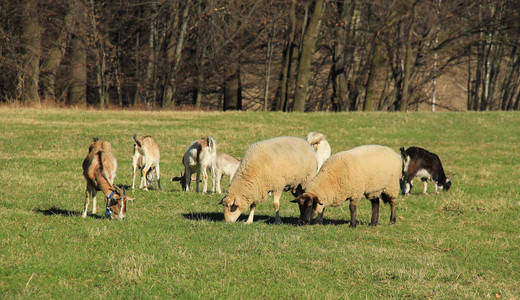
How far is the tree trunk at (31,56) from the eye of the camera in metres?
37.0

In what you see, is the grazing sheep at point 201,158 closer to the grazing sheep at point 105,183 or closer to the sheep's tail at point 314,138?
the sheep's tail at point 314,138

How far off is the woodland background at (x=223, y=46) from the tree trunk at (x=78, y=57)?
0.07m

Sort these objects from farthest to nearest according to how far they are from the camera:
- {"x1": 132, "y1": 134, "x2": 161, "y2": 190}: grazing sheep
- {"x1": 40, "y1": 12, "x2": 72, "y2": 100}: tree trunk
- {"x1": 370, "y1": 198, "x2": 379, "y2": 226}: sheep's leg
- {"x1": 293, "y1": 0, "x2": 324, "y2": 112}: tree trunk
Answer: {"x1": 40, "y1": 12, "x2": 72, "y2": 100}: tree trunk < {"x1": 293, "y1": 0, "x2": 324, "y2": 112}: tree trunk < {"x1": 132, "y1": 134, "x2": 161, "y2": 190}: grazing sheep < {"x1": 370, "y1": 198, "x2": 379, "y2": 226}: sheep's leg

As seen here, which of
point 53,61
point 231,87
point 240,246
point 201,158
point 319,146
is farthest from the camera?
point 231,87

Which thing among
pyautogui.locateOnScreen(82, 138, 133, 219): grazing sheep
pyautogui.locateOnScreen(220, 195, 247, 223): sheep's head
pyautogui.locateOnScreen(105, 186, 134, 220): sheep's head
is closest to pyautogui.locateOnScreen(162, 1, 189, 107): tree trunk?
pyautogui.locateOnScreen(82, 138, 133, 219): grazing sheep

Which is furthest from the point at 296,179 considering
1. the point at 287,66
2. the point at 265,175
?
the point at 287,66

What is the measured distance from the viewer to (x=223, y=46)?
4188 cm

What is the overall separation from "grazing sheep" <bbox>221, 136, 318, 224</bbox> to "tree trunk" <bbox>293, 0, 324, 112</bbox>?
82.3 feet

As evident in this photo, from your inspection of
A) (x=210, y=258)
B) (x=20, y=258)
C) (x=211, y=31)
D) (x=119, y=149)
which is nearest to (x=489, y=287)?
(x=210, y=258)

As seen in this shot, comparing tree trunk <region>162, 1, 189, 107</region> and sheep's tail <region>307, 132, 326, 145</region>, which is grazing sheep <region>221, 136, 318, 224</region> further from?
tree trunk <region>162, 1, 189, 107</region>

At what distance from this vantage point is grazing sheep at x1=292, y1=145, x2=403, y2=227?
11961mm

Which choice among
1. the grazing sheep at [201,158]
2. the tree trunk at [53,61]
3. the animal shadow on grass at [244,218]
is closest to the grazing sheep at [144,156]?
the grazing sheep at [201,158]

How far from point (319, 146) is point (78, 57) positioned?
27.7 meters

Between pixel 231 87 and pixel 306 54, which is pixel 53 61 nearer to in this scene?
pixel 231 87
